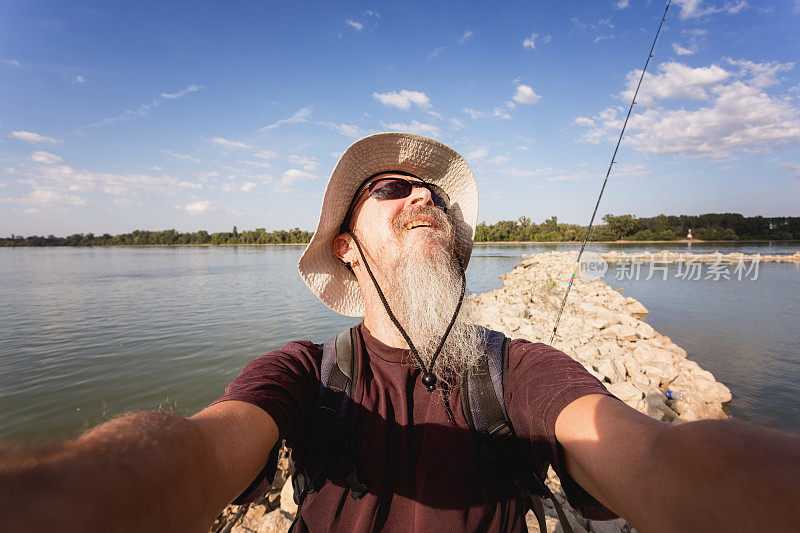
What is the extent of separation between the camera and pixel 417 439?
5.36 ft

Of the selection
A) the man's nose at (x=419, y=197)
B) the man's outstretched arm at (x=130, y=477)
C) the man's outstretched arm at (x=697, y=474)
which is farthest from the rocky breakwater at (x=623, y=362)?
the man's outstretched arm at (x=130, y=477)

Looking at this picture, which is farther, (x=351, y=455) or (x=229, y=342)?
(x=229, y=342)

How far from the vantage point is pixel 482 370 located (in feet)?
5.64

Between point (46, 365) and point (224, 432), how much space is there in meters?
11.2

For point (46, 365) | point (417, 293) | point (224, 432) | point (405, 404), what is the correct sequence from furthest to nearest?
point (46, 365)
point (417, 293)
point (405, 404)
point (224, 432)

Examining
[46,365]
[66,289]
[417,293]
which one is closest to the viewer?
[417,293]

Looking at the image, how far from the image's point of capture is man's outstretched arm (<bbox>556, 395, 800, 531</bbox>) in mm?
595

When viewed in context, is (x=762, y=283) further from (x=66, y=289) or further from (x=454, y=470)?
(x=66, y=289)

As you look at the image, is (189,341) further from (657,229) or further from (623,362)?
(657,229)

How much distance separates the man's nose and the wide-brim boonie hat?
1.26 ft

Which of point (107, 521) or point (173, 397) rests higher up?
point (107, 521)

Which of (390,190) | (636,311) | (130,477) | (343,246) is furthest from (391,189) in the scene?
(636,311)

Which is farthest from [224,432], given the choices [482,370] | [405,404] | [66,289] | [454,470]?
[66,289]

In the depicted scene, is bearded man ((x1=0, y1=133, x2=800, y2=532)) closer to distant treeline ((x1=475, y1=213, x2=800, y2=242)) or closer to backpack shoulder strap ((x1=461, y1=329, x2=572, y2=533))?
backpack shoulder strap ((x1=461, y1=329, x2=572, y2=533))
